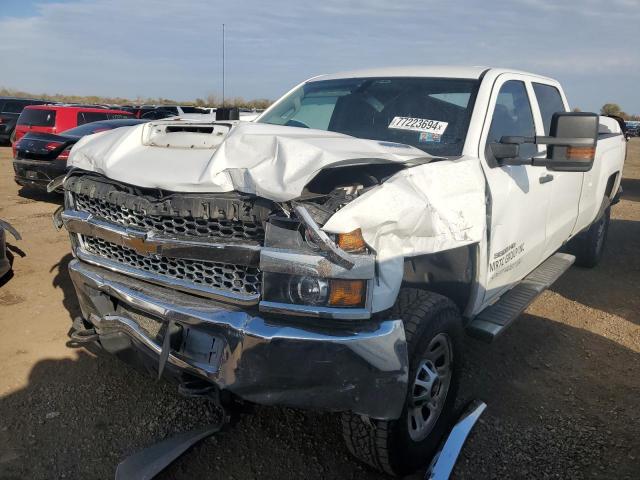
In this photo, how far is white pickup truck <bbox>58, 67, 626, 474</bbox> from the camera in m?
2.22

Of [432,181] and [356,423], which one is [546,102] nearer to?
[432,181]

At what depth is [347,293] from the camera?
87.1 inches

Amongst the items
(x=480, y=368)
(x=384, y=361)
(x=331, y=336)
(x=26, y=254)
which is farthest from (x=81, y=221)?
(x=26, y=254)

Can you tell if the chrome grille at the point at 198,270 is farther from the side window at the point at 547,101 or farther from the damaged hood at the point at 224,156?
the side window at the point at 547,101

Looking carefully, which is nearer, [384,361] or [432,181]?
[384,361]

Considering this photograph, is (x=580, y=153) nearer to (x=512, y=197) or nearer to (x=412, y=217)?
(x=512, y=197)

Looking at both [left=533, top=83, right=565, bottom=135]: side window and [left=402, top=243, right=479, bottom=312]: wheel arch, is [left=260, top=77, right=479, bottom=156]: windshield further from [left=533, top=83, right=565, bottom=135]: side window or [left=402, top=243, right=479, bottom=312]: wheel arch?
[left=533, top=83, right=565, bottom=135]: side window

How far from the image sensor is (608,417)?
3.27m

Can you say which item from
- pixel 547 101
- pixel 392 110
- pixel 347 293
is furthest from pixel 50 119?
pixel 347 293

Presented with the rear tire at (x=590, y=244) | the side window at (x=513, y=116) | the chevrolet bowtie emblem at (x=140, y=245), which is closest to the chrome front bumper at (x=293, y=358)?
the chevrolet bowtie emblem at (x=140, y=245)

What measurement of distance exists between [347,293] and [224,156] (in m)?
0.84

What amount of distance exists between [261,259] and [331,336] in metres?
0.42

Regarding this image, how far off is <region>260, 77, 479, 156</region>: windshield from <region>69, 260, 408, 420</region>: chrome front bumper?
1482 mm

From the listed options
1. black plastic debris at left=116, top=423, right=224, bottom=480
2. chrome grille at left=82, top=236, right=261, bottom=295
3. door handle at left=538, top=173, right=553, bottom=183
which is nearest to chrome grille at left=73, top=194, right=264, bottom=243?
chrome grille at left=82, top=236, right=261, bottom=295
